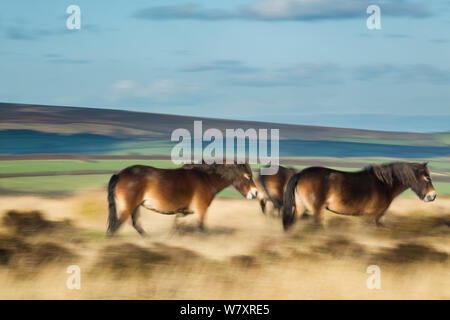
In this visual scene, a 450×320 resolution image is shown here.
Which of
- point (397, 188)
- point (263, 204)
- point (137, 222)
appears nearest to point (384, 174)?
point (397, 188)

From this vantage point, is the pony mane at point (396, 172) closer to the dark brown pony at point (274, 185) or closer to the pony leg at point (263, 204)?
the dark brown pony at point (274, 185)

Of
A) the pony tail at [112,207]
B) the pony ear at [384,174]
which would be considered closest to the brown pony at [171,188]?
the pony tail at [112,207]

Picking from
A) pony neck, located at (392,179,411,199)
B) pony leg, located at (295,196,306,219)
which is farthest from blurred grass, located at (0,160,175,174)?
pony neck, located at (392,179,411,199)

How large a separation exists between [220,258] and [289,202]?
6.79 ft

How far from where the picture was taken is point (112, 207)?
1249 cm

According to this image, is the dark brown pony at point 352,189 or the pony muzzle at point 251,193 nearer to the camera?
the dark brown pony at point 352,189

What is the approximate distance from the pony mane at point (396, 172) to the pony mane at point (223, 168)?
298 cm

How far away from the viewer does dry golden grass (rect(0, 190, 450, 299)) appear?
1129cm

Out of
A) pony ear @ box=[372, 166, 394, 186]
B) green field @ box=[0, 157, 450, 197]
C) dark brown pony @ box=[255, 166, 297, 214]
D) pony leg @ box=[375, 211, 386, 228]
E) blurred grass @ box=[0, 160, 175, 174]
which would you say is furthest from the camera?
blurred grass @ box=[0, 160, 175, 174]

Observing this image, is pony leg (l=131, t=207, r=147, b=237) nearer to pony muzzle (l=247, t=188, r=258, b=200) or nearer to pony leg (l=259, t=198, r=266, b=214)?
pony muzzle (l=247, t=188, r=258, b=200)

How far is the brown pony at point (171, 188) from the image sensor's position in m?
12.4

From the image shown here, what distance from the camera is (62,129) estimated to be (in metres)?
30.3

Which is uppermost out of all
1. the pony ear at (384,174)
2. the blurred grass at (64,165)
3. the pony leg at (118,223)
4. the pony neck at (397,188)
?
the blurred grass at (64,165)

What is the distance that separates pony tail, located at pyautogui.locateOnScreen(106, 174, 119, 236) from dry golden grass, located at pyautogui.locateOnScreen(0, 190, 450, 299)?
26 centimetres
